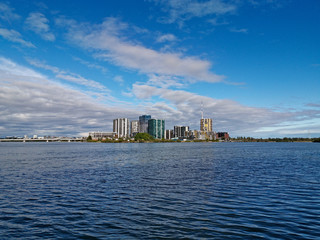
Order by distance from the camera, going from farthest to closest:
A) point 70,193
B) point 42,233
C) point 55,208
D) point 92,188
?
point 92,188 → point 70,193 → point 55,208 → point 42,233

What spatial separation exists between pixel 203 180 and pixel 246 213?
55.4ft

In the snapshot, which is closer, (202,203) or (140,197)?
(202,203)

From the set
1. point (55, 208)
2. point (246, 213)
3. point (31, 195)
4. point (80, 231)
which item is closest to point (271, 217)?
point (246, 213)

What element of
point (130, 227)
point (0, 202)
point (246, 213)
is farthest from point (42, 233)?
point (246, 213)

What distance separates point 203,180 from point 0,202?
26624mm

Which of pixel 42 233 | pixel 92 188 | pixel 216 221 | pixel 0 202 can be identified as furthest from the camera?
pixel 92 188

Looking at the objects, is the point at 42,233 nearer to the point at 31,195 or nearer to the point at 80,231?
the point at 80,231

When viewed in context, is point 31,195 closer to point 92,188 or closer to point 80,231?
point 92,188

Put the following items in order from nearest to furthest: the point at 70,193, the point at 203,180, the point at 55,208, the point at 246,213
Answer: the point at 246,213
the point at 55,208
the point at 70,193
the point at 203,180

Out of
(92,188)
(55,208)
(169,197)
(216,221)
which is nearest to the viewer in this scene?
(216,221)

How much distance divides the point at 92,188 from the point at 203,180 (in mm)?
16784

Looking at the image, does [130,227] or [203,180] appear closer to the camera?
[130,227]

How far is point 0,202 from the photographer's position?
25031mm

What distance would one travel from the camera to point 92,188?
32188 millimetres
